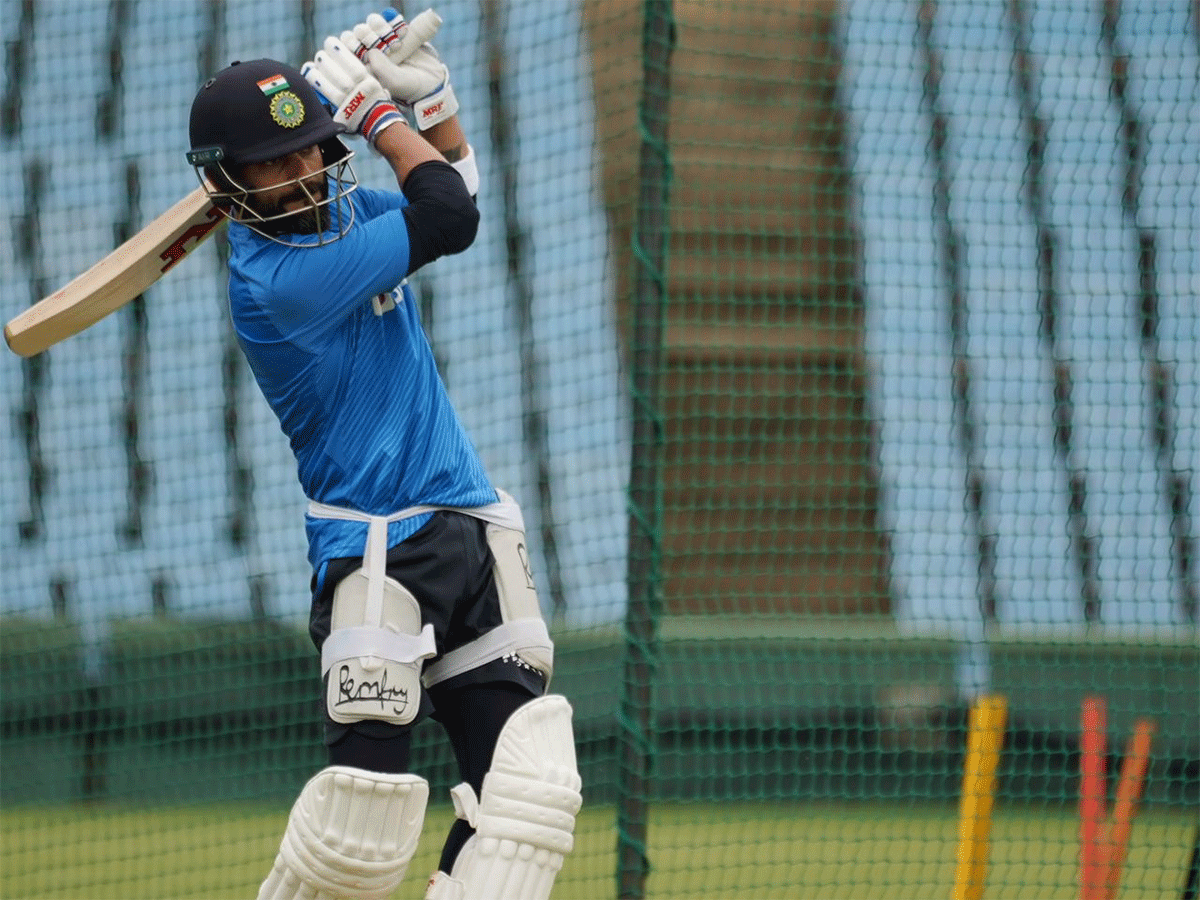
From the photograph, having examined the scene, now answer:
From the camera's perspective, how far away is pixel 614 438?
18.2ft

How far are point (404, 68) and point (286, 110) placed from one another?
0.32 metres

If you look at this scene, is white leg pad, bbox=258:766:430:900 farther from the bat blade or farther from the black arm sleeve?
the bat blade

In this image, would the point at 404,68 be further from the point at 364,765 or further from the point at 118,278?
the point at 364,765

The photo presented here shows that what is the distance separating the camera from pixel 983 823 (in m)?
4.40

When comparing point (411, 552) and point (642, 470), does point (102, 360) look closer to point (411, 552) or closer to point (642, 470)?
point (642, 470)

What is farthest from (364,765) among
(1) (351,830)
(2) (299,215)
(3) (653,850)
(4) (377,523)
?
(3) (653,850)

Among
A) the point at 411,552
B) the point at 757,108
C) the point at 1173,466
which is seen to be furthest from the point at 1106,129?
the point at 411,552

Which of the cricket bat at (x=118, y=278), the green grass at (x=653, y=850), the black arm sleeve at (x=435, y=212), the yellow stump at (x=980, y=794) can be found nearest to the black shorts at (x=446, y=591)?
the black arm sleeve at (x=435, y=212)

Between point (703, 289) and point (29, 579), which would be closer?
point (29, 579)

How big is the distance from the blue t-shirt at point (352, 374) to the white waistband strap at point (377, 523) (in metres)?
0.01

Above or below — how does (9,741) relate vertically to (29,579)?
below

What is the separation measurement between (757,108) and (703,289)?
100 cm

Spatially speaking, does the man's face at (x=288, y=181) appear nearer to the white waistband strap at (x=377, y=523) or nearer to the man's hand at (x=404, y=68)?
the man's hand at (x=404, y=68)

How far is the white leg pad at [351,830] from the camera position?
2797mm
